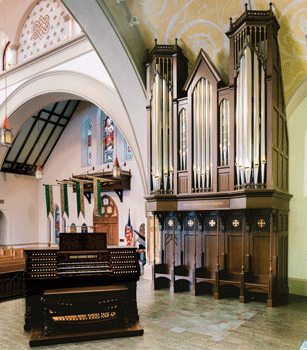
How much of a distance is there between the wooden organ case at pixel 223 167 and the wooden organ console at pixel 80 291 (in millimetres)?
2055

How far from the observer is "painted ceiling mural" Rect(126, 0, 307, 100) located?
6.35 m

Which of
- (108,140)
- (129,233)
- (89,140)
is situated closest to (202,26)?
(108,140)

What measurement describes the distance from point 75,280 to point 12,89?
10.9 meters

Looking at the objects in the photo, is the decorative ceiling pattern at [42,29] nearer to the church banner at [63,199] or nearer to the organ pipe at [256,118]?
the church banner at [63,199]

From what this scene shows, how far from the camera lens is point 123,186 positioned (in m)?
13.0

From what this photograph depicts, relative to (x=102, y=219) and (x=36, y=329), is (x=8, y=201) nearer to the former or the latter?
(x=102, y=219)

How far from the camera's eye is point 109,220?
14.2 metres

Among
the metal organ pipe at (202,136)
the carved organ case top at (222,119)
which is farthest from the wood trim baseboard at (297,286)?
the metal organ pipe at (202,136)

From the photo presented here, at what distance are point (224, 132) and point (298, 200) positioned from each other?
2.24m

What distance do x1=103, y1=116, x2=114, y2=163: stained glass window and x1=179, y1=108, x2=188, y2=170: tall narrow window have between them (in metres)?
7.40

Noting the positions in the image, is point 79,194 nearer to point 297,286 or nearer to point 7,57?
point 7,57

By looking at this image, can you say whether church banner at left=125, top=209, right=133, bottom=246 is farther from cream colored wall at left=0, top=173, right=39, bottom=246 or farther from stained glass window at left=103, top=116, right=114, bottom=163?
cream colored wall at left=0, top=173, right=39, bottom=246

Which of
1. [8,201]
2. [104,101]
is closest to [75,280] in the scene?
[104,101]

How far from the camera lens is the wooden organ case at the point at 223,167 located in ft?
19.8
